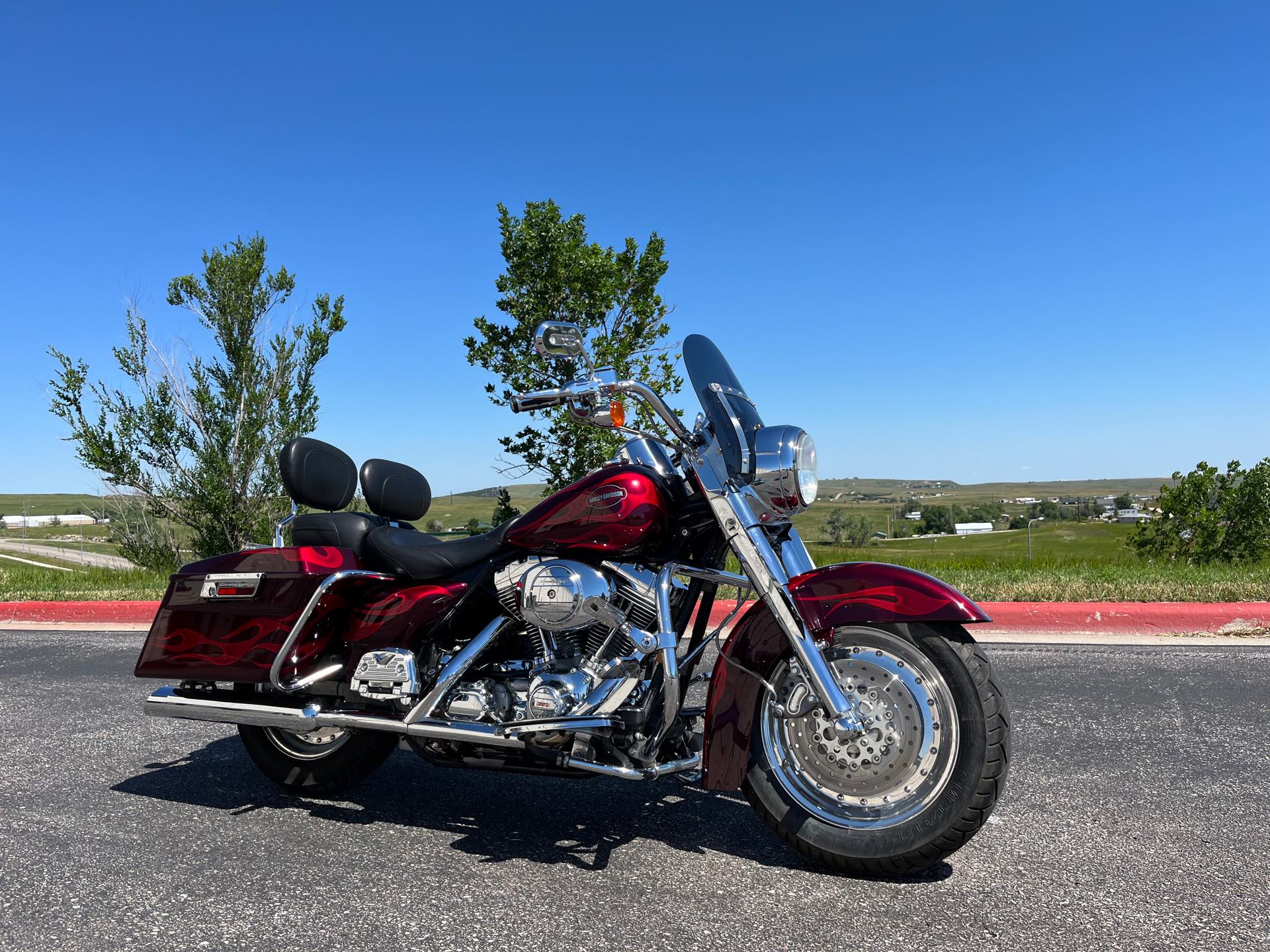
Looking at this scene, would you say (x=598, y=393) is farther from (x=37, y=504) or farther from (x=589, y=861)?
(x=37, y=504)

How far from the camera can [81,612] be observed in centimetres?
980

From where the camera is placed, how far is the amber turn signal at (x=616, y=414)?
3.27 metres

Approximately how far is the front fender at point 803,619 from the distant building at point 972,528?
39.0m

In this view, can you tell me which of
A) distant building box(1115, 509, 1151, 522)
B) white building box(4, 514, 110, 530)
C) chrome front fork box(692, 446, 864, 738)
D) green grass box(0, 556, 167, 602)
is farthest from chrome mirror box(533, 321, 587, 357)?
white building box(4, 514, 110, 530)

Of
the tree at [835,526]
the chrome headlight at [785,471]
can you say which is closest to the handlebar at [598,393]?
the chrome headlight at [785,471]

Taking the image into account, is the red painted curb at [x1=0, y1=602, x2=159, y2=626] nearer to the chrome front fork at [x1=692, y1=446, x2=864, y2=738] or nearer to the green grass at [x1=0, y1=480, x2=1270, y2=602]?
the green grass at [x1=0, y1=480, x2=1270, y2=602]

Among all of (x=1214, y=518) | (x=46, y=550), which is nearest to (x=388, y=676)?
(x=1214, y=518)

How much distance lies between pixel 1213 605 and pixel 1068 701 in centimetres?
349

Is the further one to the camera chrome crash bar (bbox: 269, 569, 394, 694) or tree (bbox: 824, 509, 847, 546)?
tree (bbox: 824, 509, 847, 546)

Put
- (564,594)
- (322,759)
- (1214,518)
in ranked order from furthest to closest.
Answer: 1. (1214,518)
2. (322,759)
3. (564,594)

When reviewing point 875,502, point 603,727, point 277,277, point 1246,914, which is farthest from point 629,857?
point 875,502

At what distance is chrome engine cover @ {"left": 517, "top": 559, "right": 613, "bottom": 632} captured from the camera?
3166 millimetres

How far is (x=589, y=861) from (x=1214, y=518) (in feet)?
57.6

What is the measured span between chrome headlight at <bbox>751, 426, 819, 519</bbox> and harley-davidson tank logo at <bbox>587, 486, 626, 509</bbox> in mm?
437
